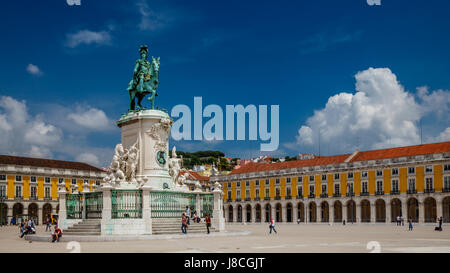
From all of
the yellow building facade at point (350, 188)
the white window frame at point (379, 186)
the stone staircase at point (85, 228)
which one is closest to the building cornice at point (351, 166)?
the yellow building facade at point (350, 188)

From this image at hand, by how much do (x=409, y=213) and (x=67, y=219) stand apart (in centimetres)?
5699

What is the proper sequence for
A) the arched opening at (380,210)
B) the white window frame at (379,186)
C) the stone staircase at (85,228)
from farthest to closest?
the arched opening at (380,210)
the white window frame at (379,186)
the stone staircase at (85,228)

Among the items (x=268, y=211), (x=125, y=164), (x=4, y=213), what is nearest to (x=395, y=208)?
(x=268, y=211)

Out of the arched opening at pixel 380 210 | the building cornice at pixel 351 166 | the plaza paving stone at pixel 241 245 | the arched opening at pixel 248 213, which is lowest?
the arched opening at pixel 248 213

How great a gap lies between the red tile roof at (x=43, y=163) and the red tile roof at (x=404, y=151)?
4342cm

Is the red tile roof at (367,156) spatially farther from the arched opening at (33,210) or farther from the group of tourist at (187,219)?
the group of tourist at (187,219)

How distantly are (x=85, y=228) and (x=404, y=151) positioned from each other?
198 feet

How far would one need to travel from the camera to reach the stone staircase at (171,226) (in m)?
23.2

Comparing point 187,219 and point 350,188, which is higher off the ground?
point 187,219

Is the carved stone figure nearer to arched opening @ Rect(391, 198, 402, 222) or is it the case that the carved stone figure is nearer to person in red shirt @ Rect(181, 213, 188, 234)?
person in red shirt @ Rect(181, 213, 188, 234)

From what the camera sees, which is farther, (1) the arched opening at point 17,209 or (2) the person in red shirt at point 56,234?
(1) the arched opening at point 17,209

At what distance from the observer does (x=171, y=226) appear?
2391 cm

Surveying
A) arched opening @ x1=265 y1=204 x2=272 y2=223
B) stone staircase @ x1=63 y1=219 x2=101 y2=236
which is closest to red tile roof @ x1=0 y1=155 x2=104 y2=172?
arched opening @ x1=265 y1=204 x2=272 y2=223

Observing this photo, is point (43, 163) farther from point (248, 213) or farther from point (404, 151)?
point (404, 151)
